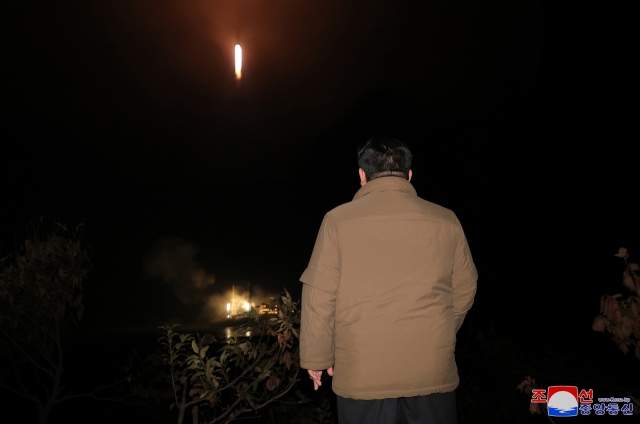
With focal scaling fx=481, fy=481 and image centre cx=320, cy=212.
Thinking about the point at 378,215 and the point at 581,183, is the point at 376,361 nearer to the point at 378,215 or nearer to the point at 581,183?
the point at 378,215

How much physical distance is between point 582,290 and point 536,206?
4.53 m

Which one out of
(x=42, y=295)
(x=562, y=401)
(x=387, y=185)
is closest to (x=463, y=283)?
(x=387, y=185)

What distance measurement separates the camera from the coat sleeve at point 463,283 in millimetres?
2631

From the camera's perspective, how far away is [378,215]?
8.07 ft

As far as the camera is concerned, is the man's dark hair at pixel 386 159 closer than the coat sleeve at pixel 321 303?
No

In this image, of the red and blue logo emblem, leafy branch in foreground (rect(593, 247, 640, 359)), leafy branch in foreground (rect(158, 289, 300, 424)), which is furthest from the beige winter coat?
the red and blue logo emblem

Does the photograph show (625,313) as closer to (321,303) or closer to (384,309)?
(384,309)

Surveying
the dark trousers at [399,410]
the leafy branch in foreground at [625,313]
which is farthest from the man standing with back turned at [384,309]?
the leafy branch in foreground at [625,313]

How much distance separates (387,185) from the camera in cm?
256

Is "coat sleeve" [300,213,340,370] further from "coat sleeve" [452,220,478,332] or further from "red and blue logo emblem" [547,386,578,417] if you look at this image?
"red and blue logo emblem" [547,386,578,417]

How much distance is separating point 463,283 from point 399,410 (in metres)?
0.76

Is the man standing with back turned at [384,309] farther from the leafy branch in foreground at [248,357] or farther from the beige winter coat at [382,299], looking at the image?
the leafy branch in foreground at [248,357]

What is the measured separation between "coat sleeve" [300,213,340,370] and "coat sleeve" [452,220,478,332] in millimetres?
683

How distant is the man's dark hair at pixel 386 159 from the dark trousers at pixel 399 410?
1159 mm
